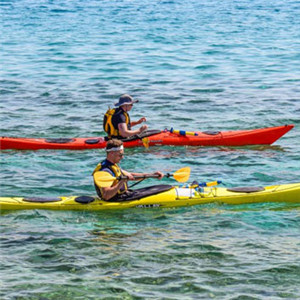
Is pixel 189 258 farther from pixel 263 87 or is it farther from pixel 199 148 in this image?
pixel 263 87

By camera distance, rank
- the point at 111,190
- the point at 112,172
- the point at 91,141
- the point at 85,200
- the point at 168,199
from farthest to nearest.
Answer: the point at 91,141 → the point at 168,199 → the point at 85,200 → the point at 111,190 → the point at 112,172

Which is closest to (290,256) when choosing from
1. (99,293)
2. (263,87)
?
(99,293)

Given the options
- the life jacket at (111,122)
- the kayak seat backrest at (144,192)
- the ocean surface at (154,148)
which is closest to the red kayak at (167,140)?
the ocean surface at (154,148)

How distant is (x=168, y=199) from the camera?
356 inches

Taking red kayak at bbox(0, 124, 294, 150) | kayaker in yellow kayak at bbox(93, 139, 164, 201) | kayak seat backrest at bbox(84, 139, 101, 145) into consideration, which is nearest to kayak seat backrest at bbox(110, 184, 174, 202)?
kayaker in yellow kayak at bbox(93, 139, 164, 201)

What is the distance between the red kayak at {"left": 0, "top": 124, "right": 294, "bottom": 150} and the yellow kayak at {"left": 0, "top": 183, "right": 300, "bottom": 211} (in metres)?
3.36

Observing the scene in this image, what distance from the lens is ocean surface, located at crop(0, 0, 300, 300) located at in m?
7.12

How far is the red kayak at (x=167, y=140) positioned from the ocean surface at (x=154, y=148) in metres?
0.17

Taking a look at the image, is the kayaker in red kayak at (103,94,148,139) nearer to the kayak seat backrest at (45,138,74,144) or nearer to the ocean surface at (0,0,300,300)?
the ocean surface at (0,0,300,300)

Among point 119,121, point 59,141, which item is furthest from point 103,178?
point 59,141

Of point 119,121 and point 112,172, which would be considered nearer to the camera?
point 112,172

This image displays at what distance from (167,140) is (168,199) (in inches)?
148

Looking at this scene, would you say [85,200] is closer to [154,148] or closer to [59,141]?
[59,141]

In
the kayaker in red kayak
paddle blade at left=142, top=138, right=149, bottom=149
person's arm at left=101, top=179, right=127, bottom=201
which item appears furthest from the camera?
paddle blade at left=142, top=138, right=149, bottom=149
